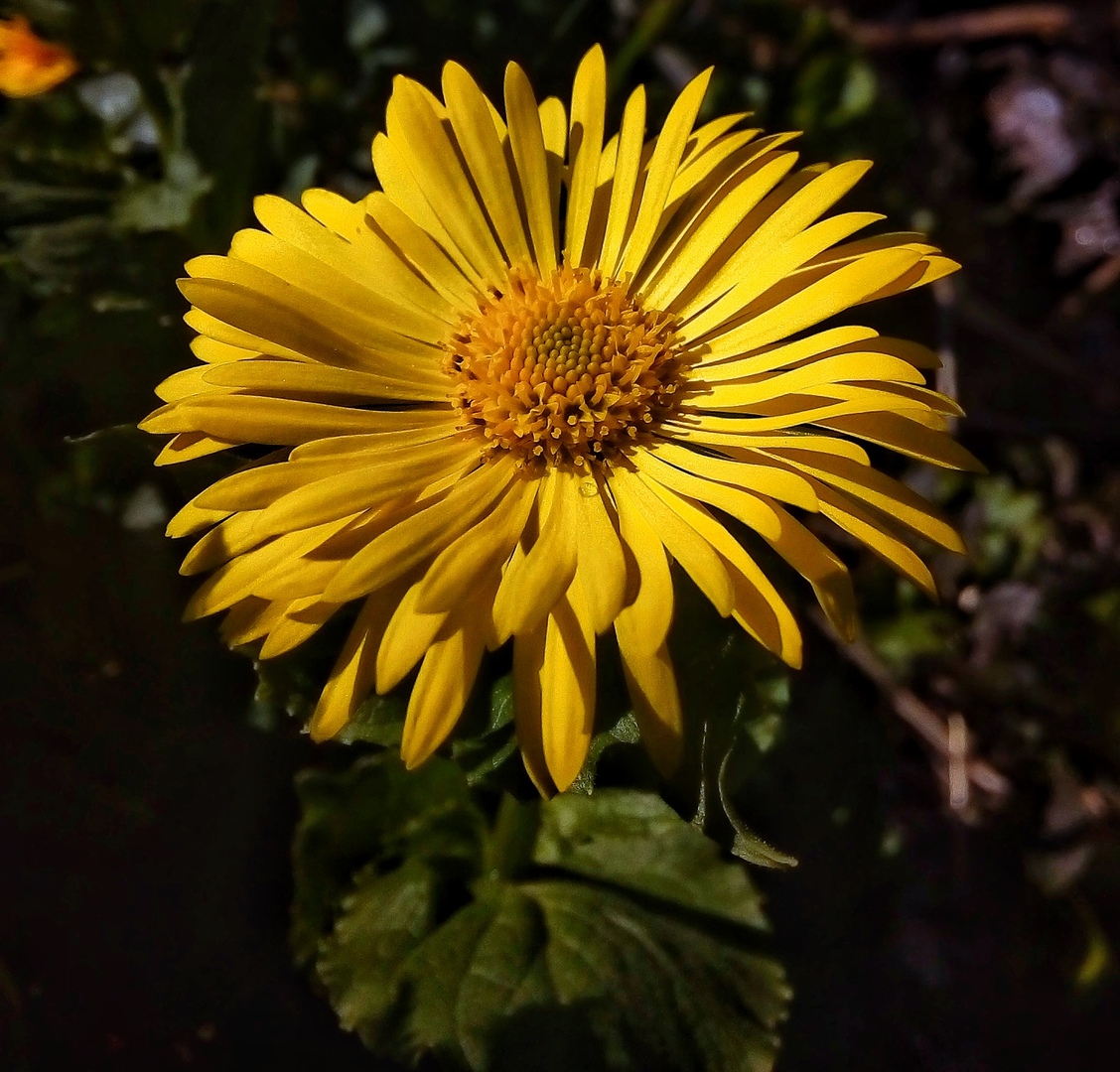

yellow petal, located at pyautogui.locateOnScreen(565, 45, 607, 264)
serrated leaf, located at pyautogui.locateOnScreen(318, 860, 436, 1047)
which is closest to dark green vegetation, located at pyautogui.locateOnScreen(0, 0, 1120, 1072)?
serrated leaf, located at pyautogui.locateOnScreen(318, 860, 436, 1047)

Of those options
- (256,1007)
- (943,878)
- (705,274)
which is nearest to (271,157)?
(705,274)

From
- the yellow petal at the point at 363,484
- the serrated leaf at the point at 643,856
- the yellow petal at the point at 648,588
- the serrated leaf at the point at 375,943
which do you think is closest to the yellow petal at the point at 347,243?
the yellow petal at the point at 363,484

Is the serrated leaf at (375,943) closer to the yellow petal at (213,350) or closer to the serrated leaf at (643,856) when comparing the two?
the serrated leaf at (643,856)

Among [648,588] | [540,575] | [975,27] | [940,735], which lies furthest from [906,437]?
[975,27]

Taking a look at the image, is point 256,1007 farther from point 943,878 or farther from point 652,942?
point 943,878

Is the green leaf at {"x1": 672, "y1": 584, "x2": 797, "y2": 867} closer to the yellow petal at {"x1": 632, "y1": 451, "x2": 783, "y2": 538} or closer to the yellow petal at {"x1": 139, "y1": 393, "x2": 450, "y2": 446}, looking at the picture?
the yellow petal at {"x1": 632, "y1": 451, "x2": 783, "y2": 538}

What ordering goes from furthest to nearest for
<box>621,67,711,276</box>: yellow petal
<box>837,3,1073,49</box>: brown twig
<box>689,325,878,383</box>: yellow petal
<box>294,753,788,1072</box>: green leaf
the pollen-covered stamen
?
<box>837,3,1073,49</box>: brown twig → <box>294,753,788,1072</box>: green leaf → the pollen-covered stamen → <box>621,67,711,276</box>: yellow petal → <box>689,325,878,383</box>: yellow petal
